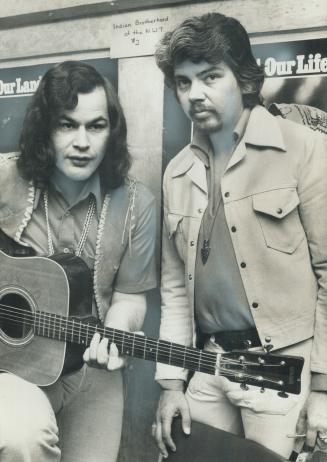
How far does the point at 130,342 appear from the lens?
2.09 meters

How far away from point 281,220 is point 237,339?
16.6 inches

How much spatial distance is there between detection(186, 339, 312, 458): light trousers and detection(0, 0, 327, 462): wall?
199mm

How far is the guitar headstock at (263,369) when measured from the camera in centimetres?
191

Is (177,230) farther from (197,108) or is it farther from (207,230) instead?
(197,108)

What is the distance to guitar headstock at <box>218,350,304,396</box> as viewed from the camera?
6.26 ft

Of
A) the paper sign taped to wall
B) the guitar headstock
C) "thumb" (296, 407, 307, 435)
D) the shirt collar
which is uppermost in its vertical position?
the paper sign taped to wall

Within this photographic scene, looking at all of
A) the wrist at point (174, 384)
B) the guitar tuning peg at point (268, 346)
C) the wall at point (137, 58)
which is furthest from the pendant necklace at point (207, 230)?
the wrist at point (174, 384)

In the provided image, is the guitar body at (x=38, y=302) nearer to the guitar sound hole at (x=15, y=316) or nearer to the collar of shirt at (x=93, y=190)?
the guitar sound hole at (x=15, y=316)

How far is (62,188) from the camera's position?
2.34m

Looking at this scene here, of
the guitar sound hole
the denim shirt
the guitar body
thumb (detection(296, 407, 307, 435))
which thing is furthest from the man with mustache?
the guitar sound hole

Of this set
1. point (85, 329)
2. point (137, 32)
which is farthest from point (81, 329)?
point (137, 32)

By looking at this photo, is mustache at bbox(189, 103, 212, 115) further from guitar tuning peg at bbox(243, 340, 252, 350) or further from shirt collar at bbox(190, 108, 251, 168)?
guitar tuning peg at bbox(243, 340, 252, 350)

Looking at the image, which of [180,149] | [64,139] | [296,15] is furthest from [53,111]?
[296,15]

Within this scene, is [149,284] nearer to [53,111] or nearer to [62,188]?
[62,188]
